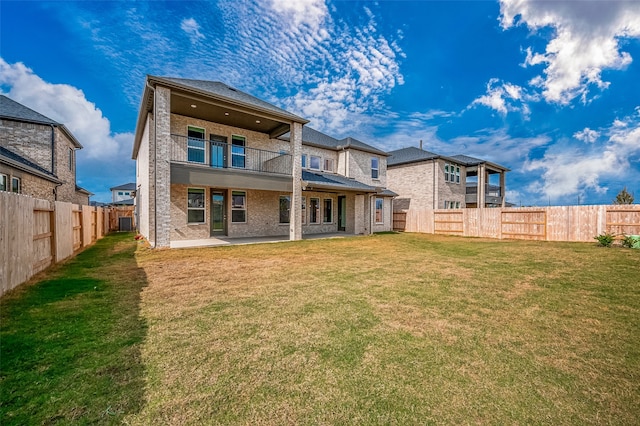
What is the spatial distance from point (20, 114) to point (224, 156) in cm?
1160

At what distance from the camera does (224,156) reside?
48.3 ft

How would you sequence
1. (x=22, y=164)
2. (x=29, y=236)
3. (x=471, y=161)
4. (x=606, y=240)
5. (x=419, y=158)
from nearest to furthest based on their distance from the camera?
(x=29, y=236) → (x=22, y=164) → (x=606, y=240) → (x=419, y=158) → (x=471, y=161)

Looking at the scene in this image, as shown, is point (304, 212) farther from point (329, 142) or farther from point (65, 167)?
point (65, 167)

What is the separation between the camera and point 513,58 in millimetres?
23469

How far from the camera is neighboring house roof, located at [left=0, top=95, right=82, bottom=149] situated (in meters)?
14.2

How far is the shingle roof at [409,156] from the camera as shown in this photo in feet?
79.4

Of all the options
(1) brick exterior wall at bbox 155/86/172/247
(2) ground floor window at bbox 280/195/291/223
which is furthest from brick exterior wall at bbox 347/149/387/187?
(1) brick exterior wall at bbox 155/86/172/247

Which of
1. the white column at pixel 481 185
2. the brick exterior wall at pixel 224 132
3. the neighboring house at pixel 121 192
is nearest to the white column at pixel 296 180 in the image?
the brick exterior wall at pixel 224 132

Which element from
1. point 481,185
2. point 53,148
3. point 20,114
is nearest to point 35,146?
point 53,148

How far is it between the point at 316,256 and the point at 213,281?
429cm

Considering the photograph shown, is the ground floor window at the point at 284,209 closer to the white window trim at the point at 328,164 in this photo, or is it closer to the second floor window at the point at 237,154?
the second floor window at the point at 237,154

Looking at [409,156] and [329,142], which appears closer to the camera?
[329,142]

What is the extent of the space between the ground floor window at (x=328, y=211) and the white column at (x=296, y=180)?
5257mm

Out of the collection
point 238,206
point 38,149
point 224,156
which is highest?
point 38,149
